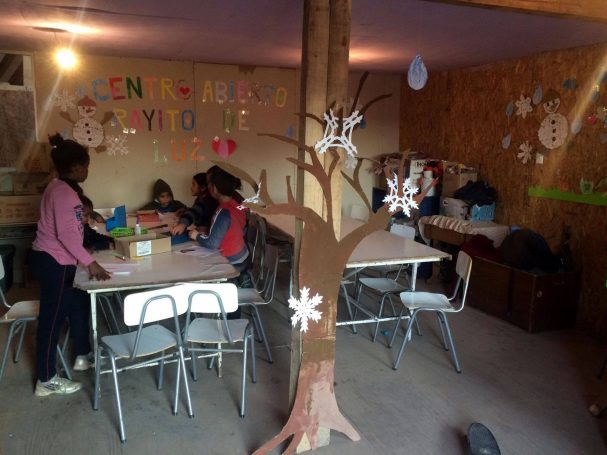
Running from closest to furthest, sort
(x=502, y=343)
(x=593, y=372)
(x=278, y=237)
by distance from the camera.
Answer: (x=593, y=372), (x=502, y=343), (x=278, y=237)

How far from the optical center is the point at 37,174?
17.1ft

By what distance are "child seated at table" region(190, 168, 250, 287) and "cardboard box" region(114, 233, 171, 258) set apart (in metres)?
0.28

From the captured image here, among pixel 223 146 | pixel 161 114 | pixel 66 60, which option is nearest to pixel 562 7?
pixel 223 146

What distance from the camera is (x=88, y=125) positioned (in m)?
5.34

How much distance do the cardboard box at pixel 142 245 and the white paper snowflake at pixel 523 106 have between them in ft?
11.0

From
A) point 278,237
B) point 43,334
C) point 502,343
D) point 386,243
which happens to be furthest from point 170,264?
point 502,343

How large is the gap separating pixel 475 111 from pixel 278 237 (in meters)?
2.42

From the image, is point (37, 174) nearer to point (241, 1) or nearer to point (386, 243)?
point (241, 1)

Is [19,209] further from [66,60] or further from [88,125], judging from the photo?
[66,60]

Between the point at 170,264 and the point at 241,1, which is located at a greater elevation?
the point at 241,1

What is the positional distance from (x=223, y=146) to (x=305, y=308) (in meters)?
3.94

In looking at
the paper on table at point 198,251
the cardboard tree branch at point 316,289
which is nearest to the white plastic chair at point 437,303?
the cardboard tree branch at point 316,289

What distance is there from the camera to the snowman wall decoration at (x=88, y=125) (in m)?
5.29

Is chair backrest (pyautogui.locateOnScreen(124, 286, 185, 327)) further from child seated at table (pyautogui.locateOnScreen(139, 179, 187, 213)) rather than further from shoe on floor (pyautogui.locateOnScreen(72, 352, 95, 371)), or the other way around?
child seated at table (pyautogui.locateOnScreen(139, 179, 187, 213))
